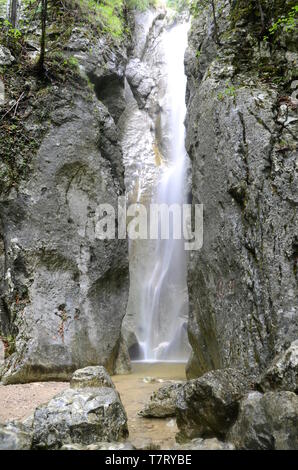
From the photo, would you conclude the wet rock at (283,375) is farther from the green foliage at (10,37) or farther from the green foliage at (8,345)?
the green foliage at (10,37)

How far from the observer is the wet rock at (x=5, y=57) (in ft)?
30.3

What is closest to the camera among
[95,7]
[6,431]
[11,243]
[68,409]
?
[6,431]

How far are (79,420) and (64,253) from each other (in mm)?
4838

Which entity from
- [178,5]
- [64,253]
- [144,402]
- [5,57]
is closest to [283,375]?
[144,402]

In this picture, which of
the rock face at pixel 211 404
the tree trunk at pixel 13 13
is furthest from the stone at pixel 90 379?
the tree trunk at pixel 13 13

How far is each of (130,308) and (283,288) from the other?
904 centimetres

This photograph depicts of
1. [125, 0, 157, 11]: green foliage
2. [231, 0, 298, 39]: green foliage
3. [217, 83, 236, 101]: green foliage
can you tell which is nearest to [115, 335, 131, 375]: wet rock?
[217, 83, 236, 101]: green foliage

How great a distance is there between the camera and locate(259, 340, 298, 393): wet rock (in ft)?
11.6

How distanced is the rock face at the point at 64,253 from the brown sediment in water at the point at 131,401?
579 millimetres

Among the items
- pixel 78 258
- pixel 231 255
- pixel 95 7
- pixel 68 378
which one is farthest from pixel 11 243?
pixel 95 7

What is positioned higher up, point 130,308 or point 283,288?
point 283,288

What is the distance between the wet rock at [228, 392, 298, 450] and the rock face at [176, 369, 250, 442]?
0.22 meters

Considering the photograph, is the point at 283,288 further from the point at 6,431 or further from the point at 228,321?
the point at 6,431

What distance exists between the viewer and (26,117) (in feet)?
29.1
